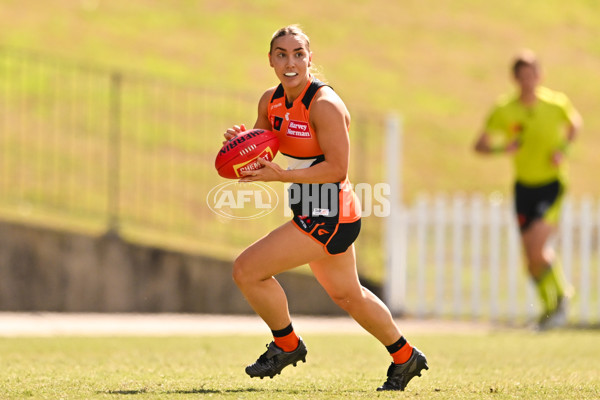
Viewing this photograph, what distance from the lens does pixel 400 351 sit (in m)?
6.15

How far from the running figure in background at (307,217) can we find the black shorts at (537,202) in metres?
4.88

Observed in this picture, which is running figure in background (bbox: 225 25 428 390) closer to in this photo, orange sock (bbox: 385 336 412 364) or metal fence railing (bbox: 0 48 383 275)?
orange sock (bbox: 385 336 412 364)

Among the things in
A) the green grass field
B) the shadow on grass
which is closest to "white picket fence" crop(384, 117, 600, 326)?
the green grass field

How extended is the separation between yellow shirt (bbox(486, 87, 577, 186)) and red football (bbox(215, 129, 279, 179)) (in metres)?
5.51

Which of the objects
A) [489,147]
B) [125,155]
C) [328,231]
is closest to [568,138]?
[489,147]

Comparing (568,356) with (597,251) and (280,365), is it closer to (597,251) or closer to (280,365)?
(280,365)

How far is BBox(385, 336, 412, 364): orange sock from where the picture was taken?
6.14 meters

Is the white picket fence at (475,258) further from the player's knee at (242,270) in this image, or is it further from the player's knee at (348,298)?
the player's knee at (242,270)

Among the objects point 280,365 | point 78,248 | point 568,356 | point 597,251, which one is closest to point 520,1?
point 597,251

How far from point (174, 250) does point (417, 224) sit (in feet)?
9.20

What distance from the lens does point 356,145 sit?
78.8 feet

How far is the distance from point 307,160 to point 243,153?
386 mm

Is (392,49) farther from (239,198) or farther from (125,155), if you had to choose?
(239,198)

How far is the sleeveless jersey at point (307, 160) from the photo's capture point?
5.91 m
